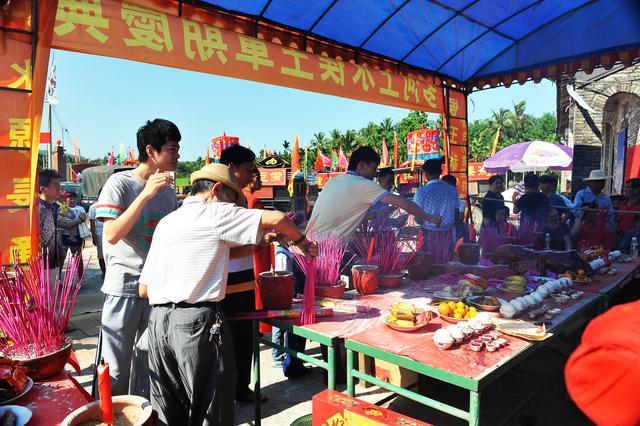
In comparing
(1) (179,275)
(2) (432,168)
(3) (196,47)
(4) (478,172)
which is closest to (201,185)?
(1) (179,275)

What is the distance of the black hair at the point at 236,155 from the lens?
281 cm

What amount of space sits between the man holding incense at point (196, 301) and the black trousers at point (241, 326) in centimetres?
71

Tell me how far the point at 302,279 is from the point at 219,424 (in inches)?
62.7

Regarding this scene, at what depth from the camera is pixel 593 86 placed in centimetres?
1020

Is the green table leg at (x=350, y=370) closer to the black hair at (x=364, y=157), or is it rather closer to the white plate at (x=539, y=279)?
the white plate at (x=539, y=279)

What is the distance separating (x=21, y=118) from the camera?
2.86 m

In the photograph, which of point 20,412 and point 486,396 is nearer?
point 20,412

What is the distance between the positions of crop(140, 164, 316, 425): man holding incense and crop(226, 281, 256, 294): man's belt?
0.72 meters

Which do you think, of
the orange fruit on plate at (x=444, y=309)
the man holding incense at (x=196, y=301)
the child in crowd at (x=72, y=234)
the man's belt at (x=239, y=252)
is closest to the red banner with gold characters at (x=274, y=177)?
the child in crowd at (x=72, y=234)

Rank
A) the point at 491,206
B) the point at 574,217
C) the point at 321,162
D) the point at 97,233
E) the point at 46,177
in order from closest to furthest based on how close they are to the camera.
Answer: the point at 46,177 < the point at 574,217 < the point at 97,233 < the point at 491,206 < the point at 321,162

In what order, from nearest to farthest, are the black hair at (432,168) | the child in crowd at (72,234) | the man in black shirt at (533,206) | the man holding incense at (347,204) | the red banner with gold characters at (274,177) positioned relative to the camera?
the man holding incense at (347,204) → the black hair at (432,168) → the man in black shirt at (533,206) → the child in crowd at (72,234) → the red banner with gold characters at (274,177)

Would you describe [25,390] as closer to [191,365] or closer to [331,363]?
[191,365]

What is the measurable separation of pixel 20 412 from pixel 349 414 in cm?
118

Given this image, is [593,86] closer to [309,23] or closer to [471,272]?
[309,23]
